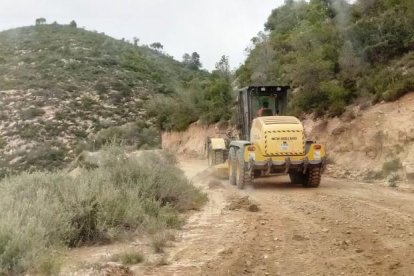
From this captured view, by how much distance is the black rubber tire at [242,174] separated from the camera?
594 inches

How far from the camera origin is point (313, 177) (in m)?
15.1

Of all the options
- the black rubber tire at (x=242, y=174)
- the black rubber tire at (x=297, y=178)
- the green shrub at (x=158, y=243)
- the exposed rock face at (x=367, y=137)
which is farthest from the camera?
the exposed rock face at (x=367, y=137)

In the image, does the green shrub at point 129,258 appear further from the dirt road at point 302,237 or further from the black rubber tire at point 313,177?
the black rubber tire at point 313,177

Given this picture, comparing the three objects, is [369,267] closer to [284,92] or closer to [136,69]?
[284,92]

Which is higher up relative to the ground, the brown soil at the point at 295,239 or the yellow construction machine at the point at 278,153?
the yellow construction machine at the point at 278,153

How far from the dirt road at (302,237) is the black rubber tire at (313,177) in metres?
1.73

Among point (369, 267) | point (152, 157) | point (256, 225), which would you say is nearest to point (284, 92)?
point (152, 157)

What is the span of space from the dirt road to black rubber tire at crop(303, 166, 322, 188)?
173cm

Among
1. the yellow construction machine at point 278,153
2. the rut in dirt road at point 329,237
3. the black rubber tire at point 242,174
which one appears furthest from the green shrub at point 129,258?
the black rubber tire at point 242,174

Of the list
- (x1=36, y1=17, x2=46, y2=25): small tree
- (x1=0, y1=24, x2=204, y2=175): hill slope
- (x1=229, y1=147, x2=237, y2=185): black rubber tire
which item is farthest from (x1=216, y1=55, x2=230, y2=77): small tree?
(x1=36, y1=17, x2=46, y2=25): small tree

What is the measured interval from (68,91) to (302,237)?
150ft

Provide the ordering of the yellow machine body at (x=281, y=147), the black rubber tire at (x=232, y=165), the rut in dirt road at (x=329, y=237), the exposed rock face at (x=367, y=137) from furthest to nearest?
1. the exposed rock face at (x=367, y=137)
2. the black rubber tire at (x=232, y=165)
3. the yellow machine body at (x=281, y=147)
4. the rut in dirt road at (x=329, y=237)

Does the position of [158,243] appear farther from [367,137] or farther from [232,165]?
[367,137]

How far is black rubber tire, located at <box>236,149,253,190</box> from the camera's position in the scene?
1509cm
